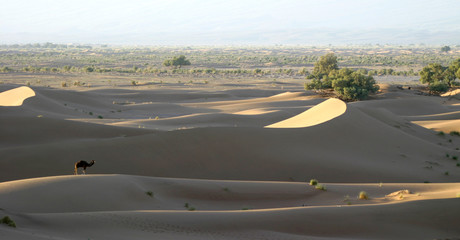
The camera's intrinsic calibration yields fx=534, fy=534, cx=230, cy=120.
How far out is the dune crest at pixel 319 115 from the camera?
25.3 metres

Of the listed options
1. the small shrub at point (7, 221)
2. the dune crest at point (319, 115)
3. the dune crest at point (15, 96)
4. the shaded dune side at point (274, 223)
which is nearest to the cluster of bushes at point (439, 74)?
the dune crest at point (319, 115)

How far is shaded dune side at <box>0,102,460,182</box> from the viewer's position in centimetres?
1794

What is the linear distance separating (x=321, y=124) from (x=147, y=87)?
35.3 m

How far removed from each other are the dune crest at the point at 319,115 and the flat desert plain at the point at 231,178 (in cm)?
16

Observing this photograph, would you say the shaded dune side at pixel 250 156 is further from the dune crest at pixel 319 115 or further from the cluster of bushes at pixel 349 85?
the cluster of bushes at pixel 349 85

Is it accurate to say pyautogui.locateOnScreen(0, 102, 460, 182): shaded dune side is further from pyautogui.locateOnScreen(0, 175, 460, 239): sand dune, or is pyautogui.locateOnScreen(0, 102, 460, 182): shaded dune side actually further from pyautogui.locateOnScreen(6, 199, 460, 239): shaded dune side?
pyautogui.locateOnScreen(6, 199, 460, 239): shaded dune side

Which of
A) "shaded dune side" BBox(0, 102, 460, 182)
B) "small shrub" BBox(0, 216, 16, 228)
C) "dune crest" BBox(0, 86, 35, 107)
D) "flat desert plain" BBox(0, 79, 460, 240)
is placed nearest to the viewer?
"small shrub" BBox(0, 216, 16, 228)

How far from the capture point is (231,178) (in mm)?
17875

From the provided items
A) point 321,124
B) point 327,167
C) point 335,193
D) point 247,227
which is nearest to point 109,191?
point 247,227

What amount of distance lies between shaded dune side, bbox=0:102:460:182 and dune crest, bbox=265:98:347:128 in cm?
215

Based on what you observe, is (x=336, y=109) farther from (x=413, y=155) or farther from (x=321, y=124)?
(x=413, y=155)

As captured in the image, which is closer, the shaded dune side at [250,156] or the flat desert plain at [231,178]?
the flat desert plain at [231,178]

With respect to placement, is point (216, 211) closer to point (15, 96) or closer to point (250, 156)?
point (250, 156)

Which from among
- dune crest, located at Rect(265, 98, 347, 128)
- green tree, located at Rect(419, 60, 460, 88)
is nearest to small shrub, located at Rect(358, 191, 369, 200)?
dune crest, located at Rect(265, 98, 347, 128)
